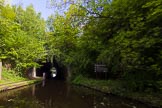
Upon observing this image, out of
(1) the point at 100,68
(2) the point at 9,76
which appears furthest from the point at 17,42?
(1) the point at 100,68

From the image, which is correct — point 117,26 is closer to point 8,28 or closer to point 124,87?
point 124,87

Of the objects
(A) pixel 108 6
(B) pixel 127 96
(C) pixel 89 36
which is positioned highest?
(A) pixel 108 6

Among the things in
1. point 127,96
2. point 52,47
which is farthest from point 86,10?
point 52,47

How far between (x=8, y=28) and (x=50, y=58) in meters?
16.6

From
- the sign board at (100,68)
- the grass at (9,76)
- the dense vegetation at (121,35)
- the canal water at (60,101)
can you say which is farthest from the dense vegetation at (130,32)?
the sign board at (100,68)

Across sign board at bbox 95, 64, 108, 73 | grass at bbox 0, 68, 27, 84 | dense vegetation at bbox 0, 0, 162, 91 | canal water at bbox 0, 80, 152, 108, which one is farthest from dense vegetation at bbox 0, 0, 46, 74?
canal water at bbox 0, 80, 152, 108

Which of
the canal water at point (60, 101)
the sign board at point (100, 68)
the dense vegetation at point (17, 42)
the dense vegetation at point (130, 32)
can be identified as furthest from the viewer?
the sign board at point (100, 68)

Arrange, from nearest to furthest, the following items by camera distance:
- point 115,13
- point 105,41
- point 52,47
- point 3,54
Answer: point 115,13 < point 105,41 < point 3,54 < point 52,47

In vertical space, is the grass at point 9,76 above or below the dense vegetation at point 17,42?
below

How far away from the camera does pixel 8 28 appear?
1261 inches

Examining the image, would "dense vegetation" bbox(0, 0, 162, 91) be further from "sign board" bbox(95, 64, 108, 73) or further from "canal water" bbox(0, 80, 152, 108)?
"canal water" bbox(0, 80, 152, 108)

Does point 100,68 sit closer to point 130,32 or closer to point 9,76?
point 9,76

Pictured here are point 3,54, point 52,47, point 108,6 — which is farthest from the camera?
point 52,47

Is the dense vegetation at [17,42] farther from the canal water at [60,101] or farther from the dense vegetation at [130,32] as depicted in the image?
the canal water at [60,101]
